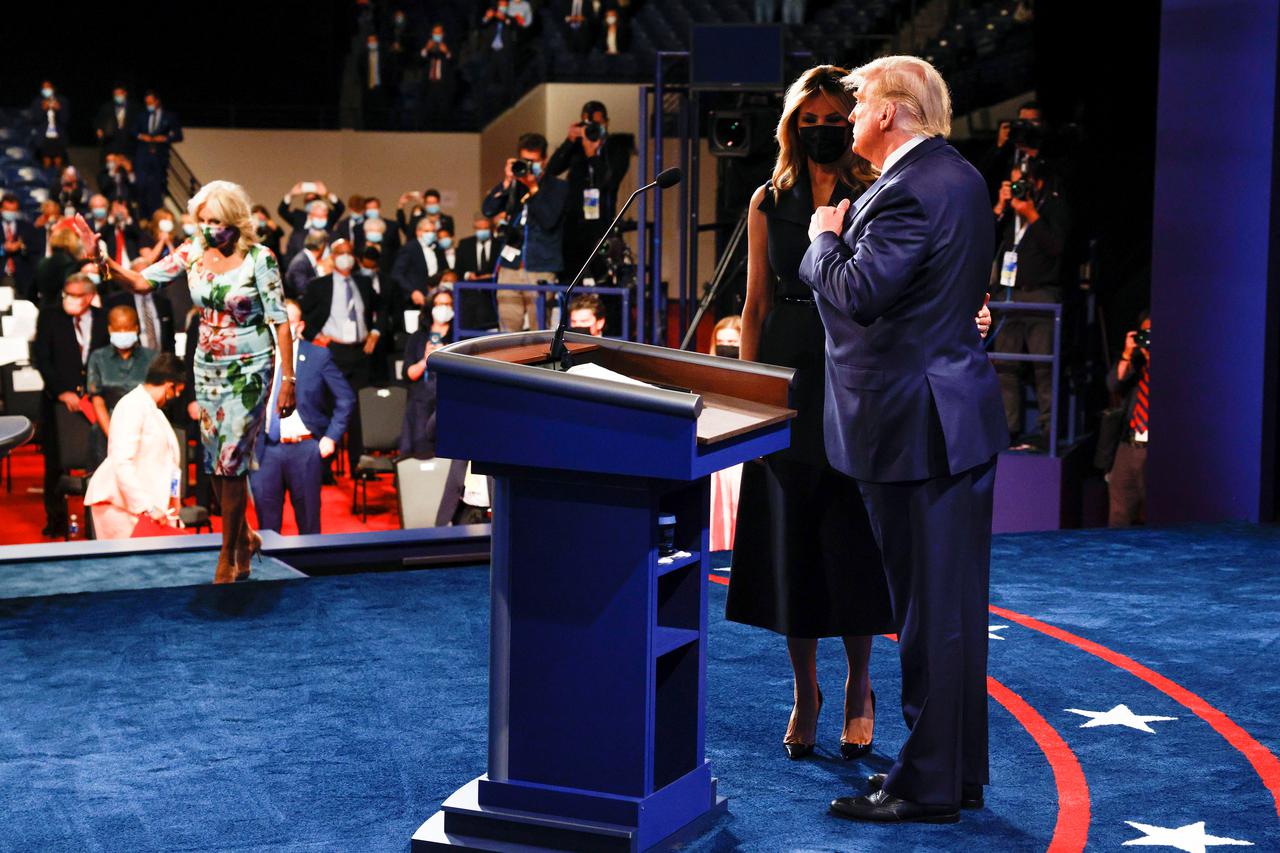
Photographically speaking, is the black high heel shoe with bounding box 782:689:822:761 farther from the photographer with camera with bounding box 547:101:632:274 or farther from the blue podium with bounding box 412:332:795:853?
the photographer with camera with bounding box 547:101:632:274

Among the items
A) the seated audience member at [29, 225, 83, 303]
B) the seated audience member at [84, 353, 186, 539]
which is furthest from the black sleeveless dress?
the seated audience member at [29, 225, 83, 303]

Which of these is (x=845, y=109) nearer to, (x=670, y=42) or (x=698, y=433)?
(x=698, y=433)

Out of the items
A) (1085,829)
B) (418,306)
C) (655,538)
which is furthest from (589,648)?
(418,306)

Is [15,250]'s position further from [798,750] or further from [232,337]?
[798,750]

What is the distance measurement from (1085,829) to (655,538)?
41.0 inches

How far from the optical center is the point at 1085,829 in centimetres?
286

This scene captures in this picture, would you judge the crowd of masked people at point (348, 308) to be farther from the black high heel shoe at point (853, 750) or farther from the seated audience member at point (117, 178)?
the black high heel shoe at point (853, 750)

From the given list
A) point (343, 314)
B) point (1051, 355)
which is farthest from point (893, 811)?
point (343, 314)

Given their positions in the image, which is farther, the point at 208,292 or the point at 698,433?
the point at 208,292

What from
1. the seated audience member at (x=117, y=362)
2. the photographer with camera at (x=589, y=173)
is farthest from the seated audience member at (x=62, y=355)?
the photographer with camera at (x=589, y=173)

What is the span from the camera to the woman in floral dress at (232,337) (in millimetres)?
4879

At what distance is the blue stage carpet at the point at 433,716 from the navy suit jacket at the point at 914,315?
2.36 ft

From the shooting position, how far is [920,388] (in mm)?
2688

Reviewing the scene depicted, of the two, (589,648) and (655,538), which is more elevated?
(655,538)
